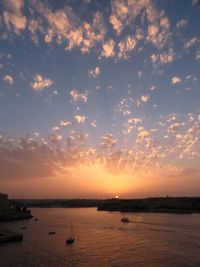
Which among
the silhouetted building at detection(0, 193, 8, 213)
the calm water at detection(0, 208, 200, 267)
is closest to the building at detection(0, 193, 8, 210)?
the silhouetted building at detection(0, 193, 8, 213)

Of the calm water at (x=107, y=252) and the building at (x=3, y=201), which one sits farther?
the building at (x=3, y=201)

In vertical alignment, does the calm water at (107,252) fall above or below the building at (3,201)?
below

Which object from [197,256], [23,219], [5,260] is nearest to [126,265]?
[197,256]

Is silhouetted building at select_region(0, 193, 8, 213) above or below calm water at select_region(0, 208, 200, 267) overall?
above

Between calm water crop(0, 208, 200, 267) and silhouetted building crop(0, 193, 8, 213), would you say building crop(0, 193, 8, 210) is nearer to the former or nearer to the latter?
silhouetted building crop(0, 193, 8, 213)

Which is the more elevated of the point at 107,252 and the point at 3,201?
the point at 3,201

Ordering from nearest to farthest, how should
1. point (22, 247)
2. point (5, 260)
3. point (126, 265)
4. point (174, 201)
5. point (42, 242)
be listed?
1. point (126, 265)
2. point (5, 260)
3. point (22, 247)
4. point (42, 242)
5. point (174, 201)

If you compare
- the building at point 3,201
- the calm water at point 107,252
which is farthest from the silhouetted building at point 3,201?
the calm water at point 107,252

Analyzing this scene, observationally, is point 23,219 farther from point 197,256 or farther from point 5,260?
point 197,256

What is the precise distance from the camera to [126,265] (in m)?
42.9

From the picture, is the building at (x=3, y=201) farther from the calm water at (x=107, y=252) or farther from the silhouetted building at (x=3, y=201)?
the calm water at (x=107, y=252)

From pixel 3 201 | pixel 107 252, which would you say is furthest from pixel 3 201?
pixel 107 252

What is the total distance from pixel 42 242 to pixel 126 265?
90.0ft

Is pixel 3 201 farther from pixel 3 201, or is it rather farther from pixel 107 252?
pixel 107 252
